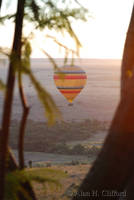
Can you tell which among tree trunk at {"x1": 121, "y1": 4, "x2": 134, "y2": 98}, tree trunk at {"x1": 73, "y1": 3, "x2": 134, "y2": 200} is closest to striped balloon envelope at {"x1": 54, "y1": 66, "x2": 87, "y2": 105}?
tree trunk at {"x1": 121, "y1": 4, "x2": 134, "y2": 98}

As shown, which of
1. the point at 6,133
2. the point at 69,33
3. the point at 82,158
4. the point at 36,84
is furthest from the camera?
the point at 82,158

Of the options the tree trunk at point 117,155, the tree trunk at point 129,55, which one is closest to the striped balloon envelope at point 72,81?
the tree trunk at point 129,55

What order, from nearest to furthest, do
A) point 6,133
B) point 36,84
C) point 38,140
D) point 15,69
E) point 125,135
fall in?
point 36,84 < point 15,69 < point 6,133 < point 125,135 < point 38,140

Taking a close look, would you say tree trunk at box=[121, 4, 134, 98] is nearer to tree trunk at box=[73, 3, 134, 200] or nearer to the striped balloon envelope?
tree trunk at box=[73, 3, 134, 200]

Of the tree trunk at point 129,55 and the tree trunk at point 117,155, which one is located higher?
the tree trunk at point 129,55

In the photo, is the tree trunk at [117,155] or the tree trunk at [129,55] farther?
the tree trunk at [129,55]

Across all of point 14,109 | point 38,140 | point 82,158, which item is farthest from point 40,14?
point 14,109

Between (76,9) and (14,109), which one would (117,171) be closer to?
(76,9)

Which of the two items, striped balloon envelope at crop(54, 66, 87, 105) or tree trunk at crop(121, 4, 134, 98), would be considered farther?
striped balloon envelope at crop(54, 66, 87, 105)

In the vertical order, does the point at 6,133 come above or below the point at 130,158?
above

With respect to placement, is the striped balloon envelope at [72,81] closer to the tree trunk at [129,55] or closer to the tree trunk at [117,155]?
the tree trunk at [129,55]

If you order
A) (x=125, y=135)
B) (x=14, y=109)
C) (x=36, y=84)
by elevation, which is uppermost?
(x=36, y=84)
